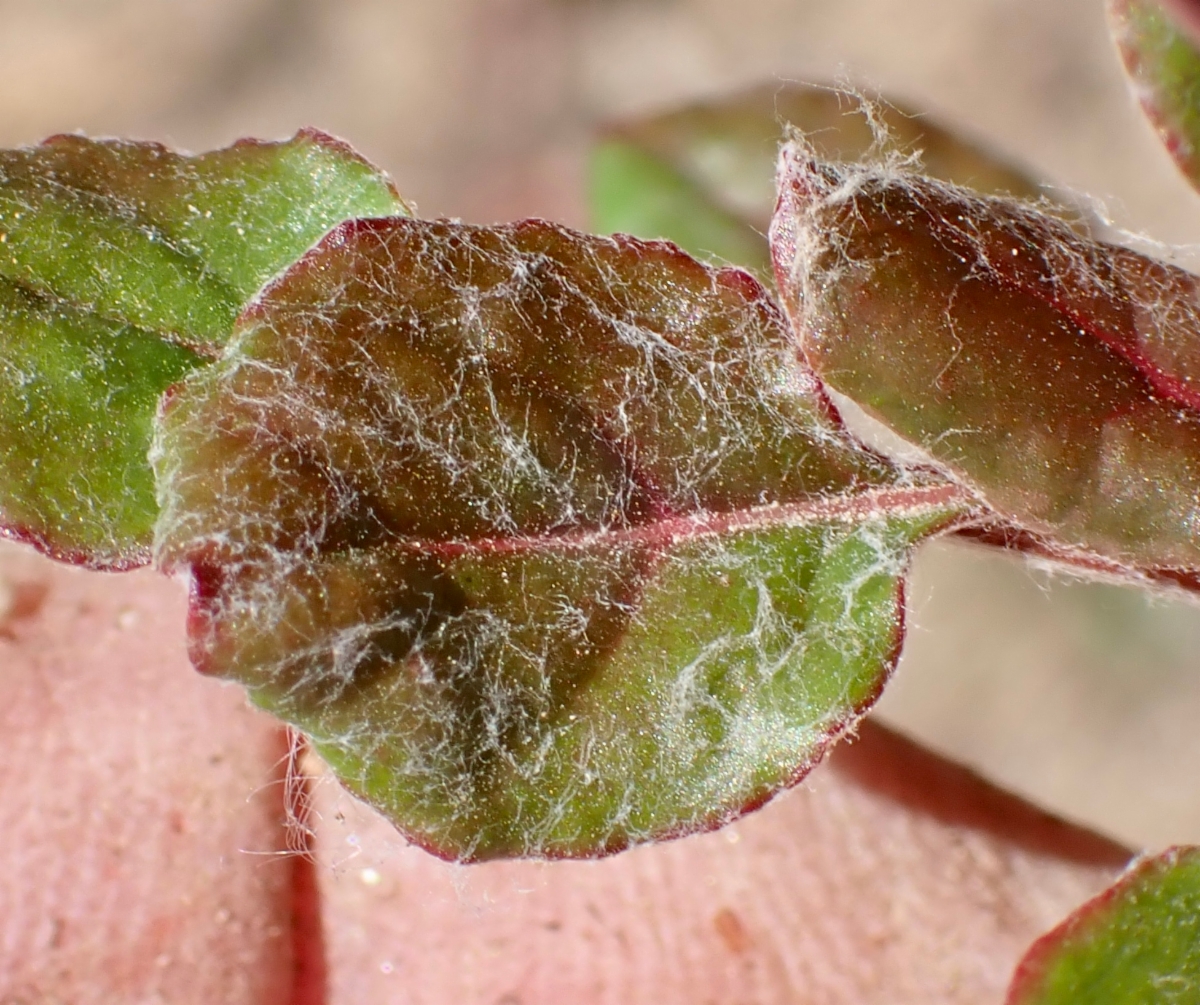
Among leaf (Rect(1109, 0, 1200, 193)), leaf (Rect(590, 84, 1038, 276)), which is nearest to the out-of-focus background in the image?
leaf (Rect(590, 84, 1038, 276))

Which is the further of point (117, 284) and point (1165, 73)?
point (1165, 73)

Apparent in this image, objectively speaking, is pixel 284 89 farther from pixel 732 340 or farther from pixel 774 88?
pixel 732 340

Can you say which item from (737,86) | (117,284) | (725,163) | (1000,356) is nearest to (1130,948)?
(1000,356)

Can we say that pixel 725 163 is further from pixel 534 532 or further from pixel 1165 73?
pixel 534 532

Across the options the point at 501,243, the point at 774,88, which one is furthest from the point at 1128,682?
the point at 501,243

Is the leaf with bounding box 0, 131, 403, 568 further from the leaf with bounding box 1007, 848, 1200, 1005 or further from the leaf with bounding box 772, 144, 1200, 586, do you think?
the leaf with bounding box 1007, 848, 1200, 1005

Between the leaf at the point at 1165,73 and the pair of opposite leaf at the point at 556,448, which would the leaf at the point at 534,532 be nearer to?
the pair of opposite leaf at the point at 556,448
